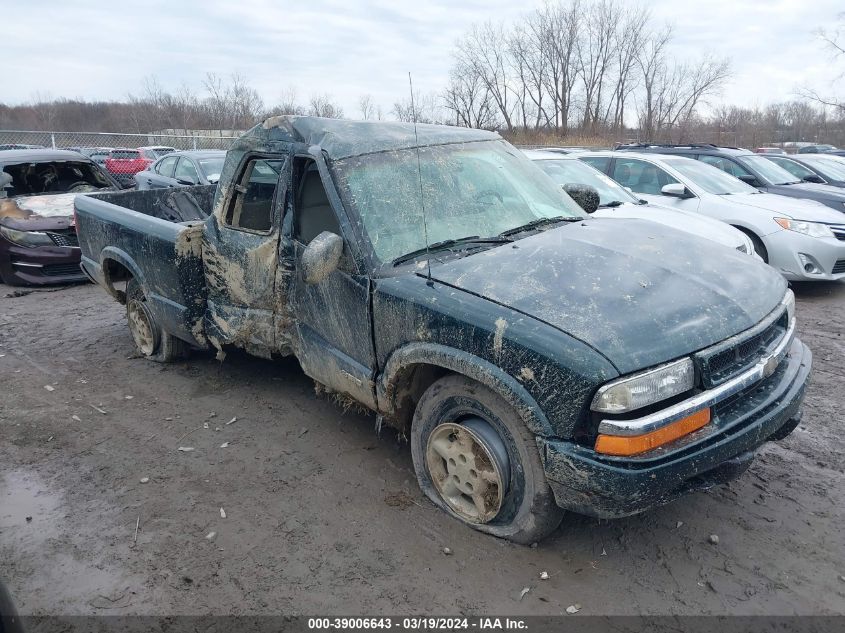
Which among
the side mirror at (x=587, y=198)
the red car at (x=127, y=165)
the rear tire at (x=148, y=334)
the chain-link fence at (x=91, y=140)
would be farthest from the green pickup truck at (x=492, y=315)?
the red car at (x=127, y=165)

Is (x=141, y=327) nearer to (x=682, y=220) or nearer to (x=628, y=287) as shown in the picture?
(x=628, y=287)

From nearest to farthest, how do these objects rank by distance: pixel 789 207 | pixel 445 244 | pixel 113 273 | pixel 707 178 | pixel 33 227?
pixel 445 244
pixel 113 273
pixel 789 207
pixel 33 227
pixel 707 178

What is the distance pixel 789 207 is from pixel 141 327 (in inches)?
304

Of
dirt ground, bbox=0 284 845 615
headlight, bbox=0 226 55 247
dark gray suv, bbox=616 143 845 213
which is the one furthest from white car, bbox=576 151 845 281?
headlight, bbox=0 226 55 247

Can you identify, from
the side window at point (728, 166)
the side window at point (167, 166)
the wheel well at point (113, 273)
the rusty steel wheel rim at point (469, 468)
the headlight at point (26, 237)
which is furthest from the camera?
the side window at point (167, 166)

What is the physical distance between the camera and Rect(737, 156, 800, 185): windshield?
10.3 meters

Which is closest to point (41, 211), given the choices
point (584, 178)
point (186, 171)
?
point (186, 171)

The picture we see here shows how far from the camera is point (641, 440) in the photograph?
98.4 inches

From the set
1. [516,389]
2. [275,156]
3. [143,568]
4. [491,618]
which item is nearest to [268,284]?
[275,156]

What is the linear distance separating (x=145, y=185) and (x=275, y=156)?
28.8ft

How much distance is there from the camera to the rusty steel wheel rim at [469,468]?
289 cm

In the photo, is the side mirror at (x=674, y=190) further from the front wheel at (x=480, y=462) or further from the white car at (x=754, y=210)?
the front wheel at (x=480, y=462)

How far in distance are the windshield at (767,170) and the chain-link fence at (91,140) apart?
446 inches

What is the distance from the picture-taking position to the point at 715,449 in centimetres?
262
